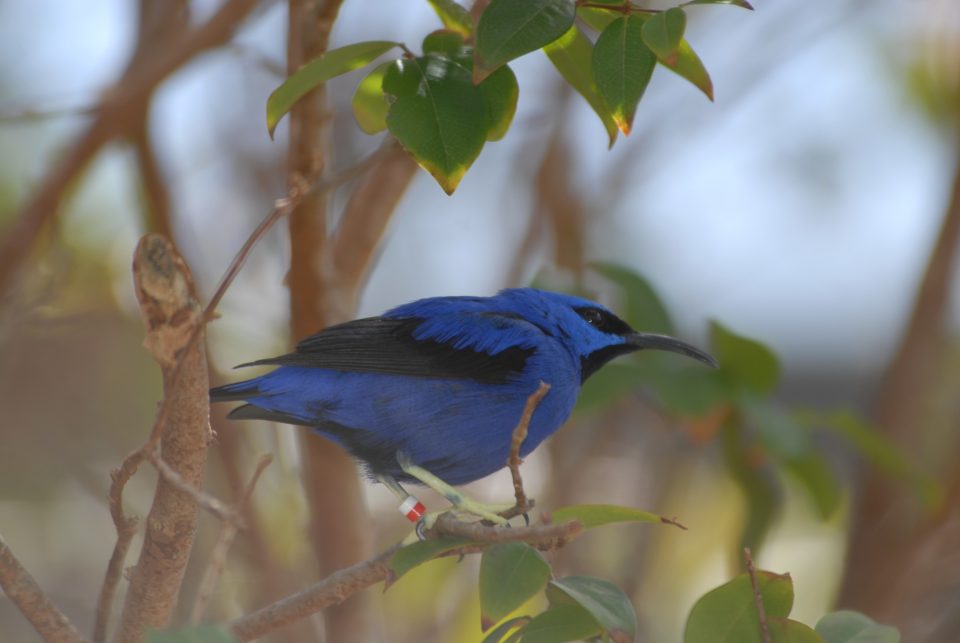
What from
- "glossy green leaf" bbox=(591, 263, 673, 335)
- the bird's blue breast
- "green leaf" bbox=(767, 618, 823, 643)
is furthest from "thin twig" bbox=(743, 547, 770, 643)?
"glossy green leaf" bbox=(591, 263, 673, 335)

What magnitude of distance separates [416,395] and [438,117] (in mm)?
1216

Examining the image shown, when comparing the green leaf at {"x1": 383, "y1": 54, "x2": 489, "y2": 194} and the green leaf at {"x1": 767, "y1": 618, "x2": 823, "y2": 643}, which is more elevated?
the green leaf at {"x1": 383, "y1": 54, "x2": 489, "y2": 194}

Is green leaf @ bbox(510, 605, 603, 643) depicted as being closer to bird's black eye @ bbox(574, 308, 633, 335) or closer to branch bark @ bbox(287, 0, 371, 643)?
branch bark @ bbox(287, 0, 371, 643)

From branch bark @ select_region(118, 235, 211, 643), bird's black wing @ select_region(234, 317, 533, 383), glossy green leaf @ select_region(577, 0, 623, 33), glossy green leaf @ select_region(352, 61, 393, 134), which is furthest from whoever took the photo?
bird's black wing @ select_region(234, 317, 533, 383)

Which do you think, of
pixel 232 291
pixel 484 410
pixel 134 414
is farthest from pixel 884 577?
pixel 134 414

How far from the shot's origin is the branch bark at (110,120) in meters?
4.44

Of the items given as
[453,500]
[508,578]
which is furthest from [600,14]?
[453,500]

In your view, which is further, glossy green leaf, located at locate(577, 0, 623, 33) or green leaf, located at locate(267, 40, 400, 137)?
green leaf, located at locate(267, 40, 400, 137)

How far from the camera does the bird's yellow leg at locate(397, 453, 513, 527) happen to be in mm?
3035

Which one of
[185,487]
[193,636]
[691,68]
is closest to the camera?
[193,636]

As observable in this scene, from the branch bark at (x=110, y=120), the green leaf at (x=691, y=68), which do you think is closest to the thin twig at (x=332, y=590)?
the green leaf at (x=691, y=68)

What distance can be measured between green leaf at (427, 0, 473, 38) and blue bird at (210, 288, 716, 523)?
1051 millimetres

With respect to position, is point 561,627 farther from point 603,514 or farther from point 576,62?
point 576,62

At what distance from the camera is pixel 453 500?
3279mm
